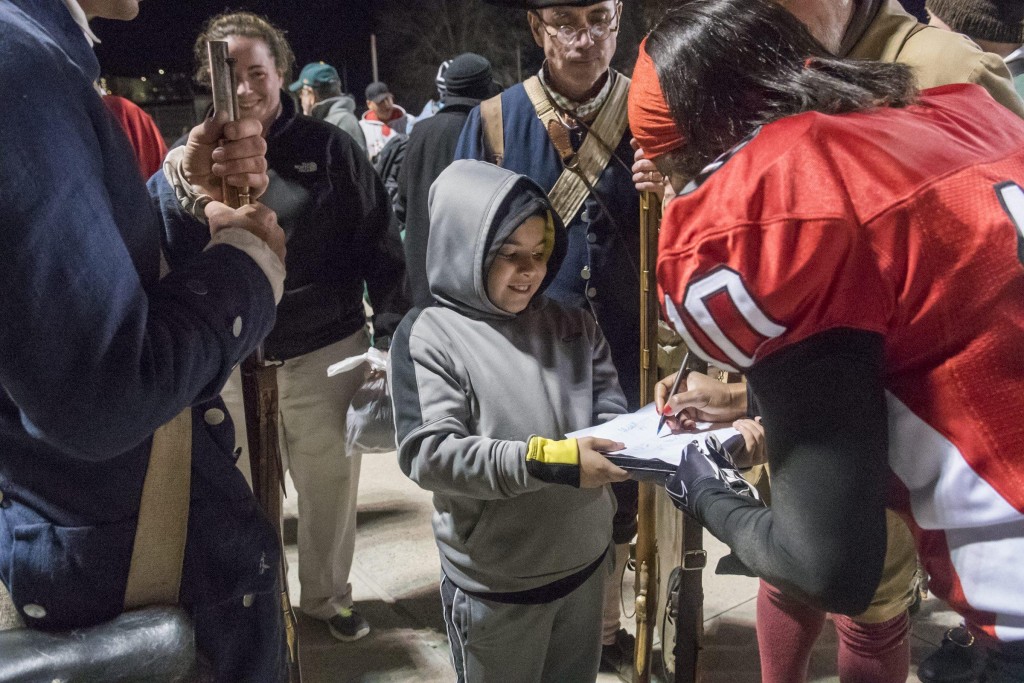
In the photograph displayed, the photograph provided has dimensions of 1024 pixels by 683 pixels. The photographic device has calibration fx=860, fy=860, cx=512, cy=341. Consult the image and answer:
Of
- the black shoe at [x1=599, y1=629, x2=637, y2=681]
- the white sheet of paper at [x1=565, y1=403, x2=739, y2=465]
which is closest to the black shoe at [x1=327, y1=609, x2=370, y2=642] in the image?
the black shoe at [x1=599, y1=629, x2=637, y2=681]

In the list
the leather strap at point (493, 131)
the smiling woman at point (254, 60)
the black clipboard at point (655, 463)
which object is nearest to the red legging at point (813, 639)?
the black clipboard at point (655, 463)

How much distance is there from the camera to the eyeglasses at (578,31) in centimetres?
232

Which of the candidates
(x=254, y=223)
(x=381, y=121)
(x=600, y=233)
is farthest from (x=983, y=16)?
(x=381, y=121)

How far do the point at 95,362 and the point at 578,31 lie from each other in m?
1.77

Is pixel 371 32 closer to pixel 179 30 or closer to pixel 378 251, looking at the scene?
pixel 179 30

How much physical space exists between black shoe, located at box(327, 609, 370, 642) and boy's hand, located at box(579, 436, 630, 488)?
1.57 metres

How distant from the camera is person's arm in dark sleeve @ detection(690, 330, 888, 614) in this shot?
0.96 metres

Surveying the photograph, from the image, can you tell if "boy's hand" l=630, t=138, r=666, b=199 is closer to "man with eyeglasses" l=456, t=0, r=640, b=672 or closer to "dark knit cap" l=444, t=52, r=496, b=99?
"man with eyeglasses" l=456, t=0, r=640, b=672

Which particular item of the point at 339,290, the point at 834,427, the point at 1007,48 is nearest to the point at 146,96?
the point at 339,290

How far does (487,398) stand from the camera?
1727mm

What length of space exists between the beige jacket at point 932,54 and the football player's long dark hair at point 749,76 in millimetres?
606

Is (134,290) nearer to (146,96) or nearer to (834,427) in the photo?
(834,427)

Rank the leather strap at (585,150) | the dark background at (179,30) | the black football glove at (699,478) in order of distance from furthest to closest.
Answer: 1. the dark background at (179,30)
2. the leather strap at (585,150)
3. the black football glove at (699,478)

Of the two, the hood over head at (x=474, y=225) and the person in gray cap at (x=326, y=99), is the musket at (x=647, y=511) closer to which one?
the hood over head at (x=474, y=225)
